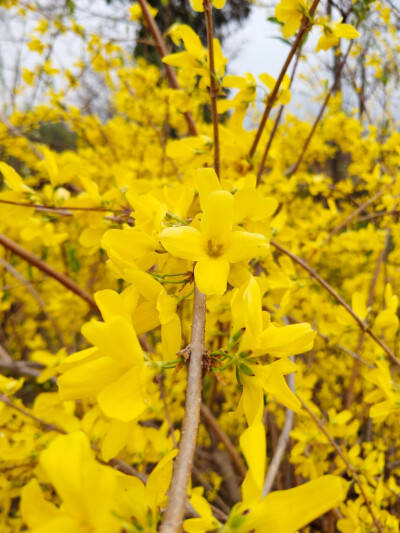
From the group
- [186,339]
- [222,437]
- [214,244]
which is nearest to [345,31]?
[214,244]

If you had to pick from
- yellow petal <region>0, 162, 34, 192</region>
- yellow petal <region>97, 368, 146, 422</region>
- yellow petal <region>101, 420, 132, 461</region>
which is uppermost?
yellow petal <region>0, 162, 34, 192</region>

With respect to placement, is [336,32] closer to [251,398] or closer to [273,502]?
[251,398]

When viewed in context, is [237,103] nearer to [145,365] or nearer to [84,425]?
[145,365]

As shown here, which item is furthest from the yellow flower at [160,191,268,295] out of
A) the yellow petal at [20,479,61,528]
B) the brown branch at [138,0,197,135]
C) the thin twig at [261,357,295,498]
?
the brown branch at [138,0,197,135]

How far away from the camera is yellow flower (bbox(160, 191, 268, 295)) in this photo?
0.58 metres

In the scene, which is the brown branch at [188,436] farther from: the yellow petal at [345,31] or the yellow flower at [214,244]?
the yellow petal at [345,31]

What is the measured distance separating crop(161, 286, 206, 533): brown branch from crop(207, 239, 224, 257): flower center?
10cm

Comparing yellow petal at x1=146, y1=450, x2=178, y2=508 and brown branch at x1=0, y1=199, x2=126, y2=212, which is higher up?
brown branch at x1=0, y1=199, x2=126, y2=212

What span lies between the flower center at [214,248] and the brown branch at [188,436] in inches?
3.8

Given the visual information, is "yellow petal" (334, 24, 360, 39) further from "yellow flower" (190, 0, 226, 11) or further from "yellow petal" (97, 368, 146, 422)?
"yellow petal" (97, 368, 146, 422)

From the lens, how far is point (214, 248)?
63cm

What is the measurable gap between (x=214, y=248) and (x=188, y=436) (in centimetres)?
31

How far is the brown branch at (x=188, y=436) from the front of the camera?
338 millimetres

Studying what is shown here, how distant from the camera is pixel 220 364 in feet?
1.79
